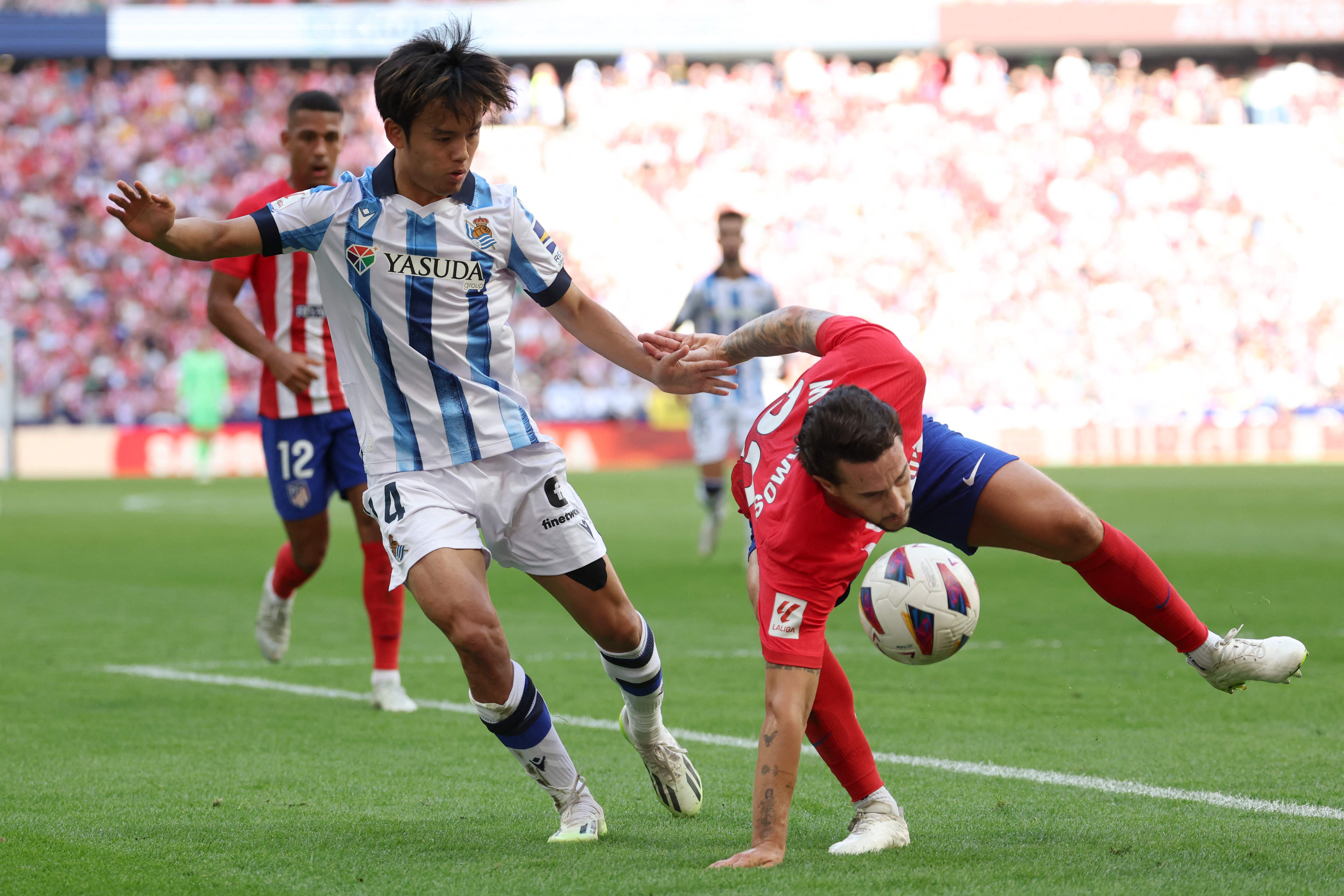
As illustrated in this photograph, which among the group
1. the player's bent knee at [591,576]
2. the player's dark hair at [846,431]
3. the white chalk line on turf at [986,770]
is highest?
the player's dark hair at [846,431]

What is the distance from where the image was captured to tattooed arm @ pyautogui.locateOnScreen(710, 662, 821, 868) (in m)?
3.60

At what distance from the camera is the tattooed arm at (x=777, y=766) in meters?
3.60

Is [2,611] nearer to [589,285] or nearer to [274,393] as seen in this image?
[274,393]

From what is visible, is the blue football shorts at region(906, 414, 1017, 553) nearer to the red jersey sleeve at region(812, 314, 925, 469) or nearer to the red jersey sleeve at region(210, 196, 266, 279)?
the red jersey sleeve at region(812, 314, 925, 469)

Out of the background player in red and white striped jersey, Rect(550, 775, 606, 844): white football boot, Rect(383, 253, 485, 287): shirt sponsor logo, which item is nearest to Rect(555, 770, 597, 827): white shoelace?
Rect(550, 775, 606, 844): white football boot

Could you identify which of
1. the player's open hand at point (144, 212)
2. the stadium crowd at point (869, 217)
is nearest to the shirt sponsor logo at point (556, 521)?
the player's open hand at point (144, 212)

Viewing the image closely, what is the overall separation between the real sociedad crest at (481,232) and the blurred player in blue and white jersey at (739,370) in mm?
6833

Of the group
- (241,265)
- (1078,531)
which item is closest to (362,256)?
(1078,531)

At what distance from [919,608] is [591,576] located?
0.94 metres

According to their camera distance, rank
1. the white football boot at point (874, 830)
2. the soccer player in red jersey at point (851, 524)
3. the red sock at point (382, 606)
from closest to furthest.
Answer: the soccer player in red jersey at point (851, 524) → the white football boot at point (874, 830) → the red sock at point (382, 606)

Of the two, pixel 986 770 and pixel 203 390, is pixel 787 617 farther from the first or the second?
pixel 203 390

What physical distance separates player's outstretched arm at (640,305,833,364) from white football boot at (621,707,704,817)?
1.11m

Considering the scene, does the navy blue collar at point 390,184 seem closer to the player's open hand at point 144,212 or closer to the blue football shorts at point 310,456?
the player's open hand at point 144,212

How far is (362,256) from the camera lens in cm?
419
